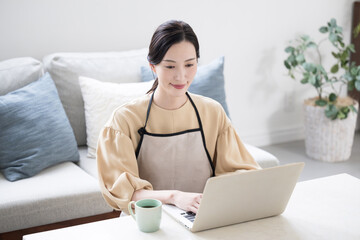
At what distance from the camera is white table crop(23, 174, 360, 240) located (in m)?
1.27

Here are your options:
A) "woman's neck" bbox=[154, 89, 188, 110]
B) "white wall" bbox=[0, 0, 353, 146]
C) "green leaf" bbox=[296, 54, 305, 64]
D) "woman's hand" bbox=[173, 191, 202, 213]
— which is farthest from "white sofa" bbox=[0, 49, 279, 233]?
"green leaf" bbox=[296, 54, 305, 64]

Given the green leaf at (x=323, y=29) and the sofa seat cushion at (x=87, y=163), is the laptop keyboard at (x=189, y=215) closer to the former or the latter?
the sofa seat cushion at (x=87, y=163)

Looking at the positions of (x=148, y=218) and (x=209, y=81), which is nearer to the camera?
(x=148, y=218)

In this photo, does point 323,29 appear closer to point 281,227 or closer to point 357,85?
point 357,85

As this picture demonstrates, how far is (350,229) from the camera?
1.32 metres

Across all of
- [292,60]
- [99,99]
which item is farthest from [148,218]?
[292,60]

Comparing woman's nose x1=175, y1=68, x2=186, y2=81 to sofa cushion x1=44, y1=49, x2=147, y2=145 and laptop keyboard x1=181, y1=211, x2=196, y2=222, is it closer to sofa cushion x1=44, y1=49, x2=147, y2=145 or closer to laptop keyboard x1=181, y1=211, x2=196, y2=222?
laptop keyboard x1=181, y1=211, x2=196, y2=222

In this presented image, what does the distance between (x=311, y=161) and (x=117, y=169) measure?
2446 mm

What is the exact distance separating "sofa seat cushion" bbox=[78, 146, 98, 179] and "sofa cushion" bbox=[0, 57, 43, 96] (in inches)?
18.6

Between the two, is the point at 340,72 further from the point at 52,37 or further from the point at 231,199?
the point at 231,199

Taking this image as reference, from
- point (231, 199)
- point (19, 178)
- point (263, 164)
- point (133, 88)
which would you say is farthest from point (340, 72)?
point (231, 199)

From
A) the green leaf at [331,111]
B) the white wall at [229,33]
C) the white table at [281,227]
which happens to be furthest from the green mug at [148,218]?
the green leaf at [331,111]

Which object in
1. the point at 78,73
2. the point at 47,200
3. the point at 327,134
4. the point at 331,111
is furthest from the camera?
the point at 327,134

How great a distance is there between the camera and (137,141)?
164 centimetres
